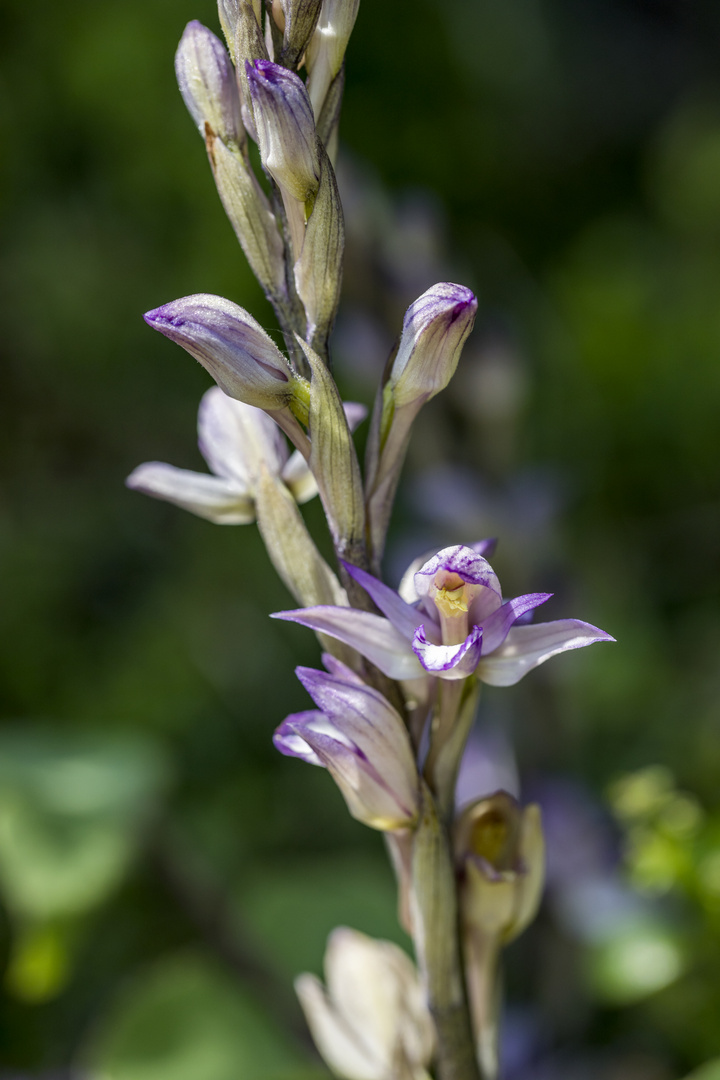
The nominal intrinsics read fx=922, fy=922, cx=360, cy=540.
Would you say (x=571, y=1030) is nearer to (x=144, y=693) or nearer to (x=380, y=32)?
(x=144, y=693)

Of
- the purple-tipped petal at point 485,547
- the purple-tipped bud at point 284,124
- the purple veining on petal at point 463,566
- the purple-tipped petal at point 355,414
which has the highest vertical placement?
the purple-tipped bud at point 284,124

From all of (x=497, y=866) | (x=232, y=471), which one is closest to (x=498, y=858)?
(x=497, y=866)

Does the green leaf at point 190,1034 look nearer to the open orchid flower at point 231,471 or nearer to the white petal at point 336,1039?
the white petal at point 336,1039

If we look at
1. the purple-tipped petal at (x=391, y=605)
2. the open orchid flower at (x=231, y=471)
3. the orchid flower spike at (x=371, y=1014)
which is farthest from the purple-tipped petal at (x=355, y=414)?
the orchid flower spike at (x=371, y=1014)

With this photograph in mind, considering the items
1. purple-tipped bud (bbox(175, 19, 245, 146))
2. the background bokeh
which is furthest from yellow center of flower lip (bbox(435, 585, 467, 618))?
the background bokeh

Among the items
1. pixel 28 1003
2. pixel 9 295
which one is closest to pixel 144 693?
pixel 28 1003

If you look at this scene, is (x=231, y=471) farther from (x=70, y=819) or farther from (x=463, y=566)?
(x=70, y=819)
